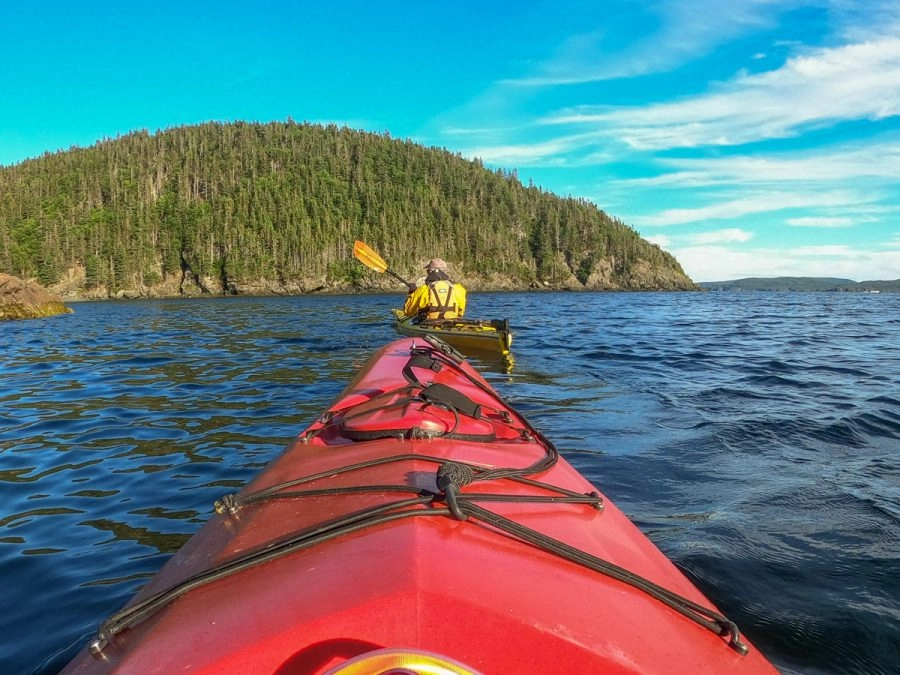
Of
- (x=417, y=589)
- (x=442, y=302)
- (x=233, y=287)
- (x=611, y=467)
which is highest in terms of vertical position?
(x=233, y=287)

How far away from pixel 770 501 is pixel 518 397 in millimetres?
3909

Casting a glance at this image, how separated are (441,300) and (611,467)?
25.0ft

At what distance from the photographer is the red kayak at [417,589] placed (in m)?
1.17

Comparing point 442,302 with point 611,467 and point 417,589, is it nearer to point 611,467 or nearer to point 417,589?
point 611,467

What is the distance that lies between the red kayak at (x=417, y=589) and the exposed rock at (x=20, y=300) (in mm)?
32006

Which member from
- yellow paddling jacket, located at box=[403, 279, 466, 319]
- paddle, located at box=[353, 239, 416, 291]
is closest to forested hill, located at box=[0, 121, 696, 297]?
paddle, located at box=[353, 239, 416, 291]

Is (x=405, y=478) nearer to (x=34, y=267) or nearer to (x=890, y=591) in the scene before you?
(x=890, y=591)

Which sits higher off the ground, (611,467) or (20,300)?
(20,300)

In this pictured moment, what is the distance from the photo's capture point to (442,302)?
1215 cm

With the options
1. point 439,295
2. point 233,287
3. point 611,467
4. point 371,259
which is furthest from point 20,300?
point 233,287

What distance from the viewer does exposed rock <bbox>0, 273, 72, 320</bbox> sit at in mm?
26969

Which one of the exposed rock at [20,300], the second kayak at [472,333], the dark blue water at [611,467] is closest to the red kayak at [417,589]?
the dark blue water at [611,467]

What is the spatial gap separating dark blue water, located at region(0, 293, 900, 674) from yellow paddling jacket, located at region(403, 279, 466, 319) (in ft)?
6.82

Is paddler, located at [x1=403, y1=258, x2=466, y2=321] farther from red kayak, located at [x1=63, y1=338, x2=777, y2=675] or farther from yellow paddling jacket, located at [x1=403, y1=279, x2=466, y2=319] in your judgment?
red kayak, located at [x1=63, y1=338, x2=777, y2=675]
